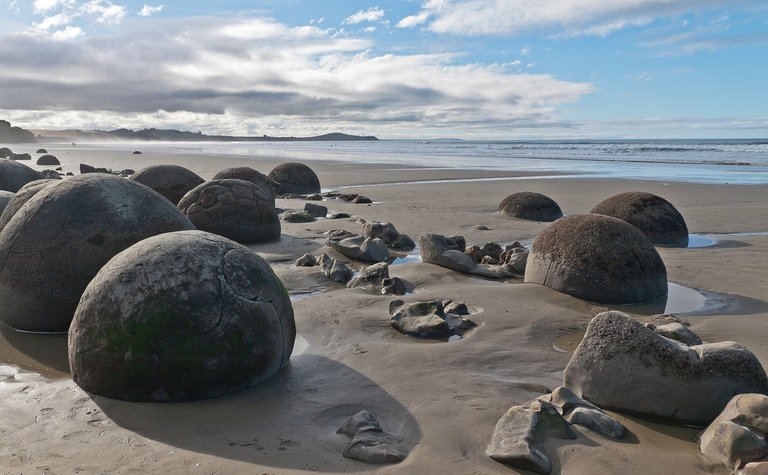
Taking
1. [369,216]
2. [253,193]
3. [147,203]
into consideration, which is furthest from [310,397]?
[369,216]

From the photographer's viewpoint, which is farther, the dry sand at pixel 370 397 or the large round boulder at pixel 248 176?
the large round boulder at pixel 248 176

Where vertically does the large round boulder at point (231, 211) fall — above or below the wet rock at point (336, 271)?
above

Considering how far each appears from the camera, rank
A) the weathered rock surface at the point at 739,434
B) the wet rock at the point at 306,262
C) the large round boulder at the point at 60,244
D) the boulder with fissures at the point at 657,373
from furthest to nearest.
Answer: the wet rock at the point at 306,262 → the large round boulder at the point at 60,244 → the boulder with fissures at the point at 657,373 → the weathered rock surface at the point at 739,434

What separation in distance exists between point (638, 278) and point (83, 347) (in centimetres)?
501

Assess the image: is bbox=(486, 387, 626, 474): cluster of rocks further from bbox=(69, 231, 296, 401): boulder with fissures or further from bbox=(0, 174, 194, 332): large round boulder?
bbox=(0, 174, 194, 332): large round boulder

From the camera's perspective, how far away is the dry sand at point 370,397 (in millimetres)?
3158

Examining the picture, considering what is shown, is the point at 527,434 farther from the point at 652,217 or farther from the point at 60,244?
the point at 652,217

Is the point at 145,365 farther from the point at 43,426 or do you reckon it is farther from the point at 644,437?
the point at 644,437

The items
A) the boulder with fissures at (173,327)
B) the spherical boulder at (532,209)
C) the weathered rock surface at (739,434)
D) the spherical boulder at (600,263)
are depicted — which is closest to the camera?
the weathered rock surface at (739,434)

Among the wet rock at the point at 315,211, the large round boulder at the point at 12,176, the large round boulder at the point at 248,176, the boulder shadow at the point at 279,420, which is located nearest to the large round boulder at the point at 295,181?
the large round boulder at the point at 248,176

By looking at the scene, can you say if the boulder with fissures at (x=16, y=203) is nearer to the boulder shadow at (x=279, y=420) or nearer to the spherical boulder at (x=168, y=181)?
the boulder shadow at (x=279, y=420)

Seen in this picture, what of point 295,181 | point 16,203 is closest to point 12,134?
point 295,181

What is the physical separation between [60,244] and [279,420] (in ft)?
9.00

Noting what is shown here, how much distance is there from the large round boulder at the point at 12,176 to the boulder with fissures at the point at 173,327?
10003 millimetres
